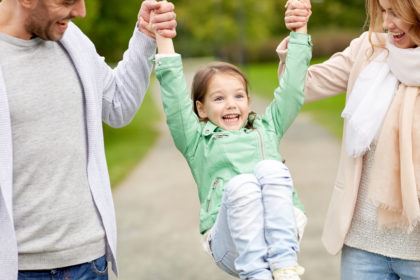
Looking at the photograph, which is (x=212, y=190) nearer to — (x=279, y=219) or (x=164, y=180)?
(x=279, y=219)

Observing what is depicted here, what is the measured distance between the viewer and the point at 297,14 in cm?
336

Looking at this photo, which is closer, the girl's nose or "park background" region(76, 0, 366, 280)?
the girl's nose

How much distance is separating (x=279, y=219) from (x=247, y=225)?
0.39ft

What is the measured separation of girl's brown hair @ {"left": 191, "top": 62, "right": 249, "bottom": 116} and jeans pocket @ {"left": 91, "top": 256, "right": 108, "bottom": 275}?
791mm

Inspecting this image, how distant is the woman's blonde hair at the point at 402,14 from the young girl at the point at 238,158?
28cm

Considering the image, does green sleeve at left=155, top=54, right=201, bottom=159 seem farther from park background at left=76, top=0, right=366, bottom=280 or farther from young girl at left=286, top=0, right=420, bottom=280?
park background at left=76, top=0, right=366, bottom=280

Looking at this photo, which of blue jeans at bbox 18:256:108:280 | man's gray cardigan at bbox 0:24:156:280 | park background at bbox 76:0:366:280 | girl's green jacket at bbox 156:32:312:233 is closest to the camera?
man's gray cardigan at bbox 0:24:156:280


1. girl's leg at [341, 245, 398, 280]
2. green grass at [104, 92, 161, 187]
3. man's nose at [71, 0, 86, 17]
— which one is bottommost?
green grass at [104, 92, 161, 187]

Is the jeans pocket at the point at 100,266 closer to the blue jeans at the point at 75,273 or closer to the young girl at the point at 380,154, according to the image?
the blue jeans at the point at 75,273

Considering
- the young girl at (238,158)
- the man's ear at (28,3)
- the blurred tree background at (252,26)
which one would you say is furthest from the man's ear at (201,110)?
the blurred tree background at (252,26)

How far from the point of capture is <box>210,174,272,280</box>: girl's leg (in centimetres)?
293

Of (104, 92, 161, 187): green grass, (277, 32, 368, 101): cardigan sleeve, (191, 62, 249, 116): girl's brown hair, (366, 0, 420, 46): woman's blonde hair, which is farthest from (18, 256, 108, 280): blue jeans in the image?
(104, 92, 161, 187): green grass

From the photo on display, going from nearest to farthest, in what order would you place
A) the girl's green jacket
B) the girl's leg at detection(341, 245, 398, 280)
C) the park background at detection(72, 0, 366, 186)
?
the girl's green jacket < the girl's leg at detection(341, 245, 398, 280) < the park background at detection(72, 0, 366, 186)

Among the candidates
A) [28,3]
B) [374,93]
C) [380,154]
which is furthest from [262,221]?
[28,3]
